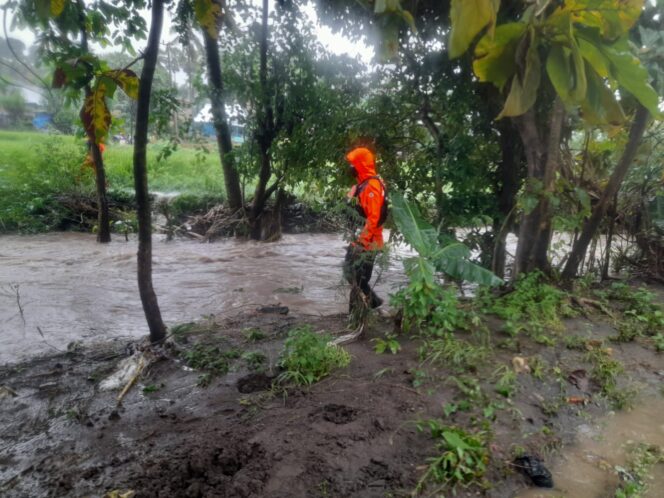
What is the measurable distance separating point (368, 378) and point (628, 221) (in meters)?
4.77

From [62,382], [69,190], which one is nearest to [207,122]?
[69,190]

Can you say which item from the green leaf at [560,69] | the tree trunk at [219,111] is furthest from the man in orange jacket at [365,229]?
the tree trunk at [219,111]

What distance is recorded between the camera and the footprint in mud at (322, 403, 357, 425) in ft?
10.8

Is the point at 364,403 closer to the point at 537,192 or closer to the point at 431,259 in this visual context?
the point at 431,259

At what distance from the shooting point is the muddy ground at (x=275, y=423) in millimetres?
2814

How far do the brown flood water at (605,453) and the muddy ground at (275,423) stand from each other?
9 cm

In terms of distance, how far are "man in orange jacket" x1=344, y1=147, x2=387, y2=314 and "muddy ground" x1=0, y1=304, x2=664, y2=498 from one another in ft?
1.76

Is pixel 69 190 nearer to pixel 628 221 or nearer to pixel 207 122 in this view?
pixel 207 122

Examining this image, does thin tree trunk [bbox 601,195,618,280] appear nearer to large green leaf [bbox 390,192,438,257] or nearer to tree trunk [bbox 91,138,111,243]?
large green leaf [bbox 390,192,438,257]

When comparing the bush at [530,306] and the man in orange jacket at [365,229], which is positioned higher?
the man in orange jacket at [365,229]

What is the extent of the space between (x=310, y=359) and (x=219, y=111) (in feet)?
A: 26.0

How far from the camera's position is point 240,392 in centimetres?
395

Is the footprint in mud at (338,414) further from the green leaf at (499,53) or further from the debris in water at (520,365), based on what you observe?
the green leaf at (499,53)

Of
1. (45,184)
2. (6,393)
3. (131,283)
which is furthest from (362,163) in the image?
(45,184)
